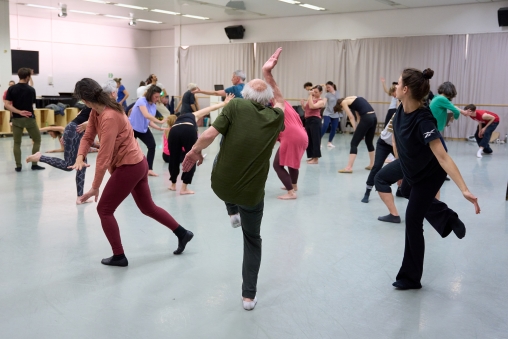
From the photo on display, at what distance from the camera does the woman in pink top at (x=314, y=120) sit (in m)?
8.81

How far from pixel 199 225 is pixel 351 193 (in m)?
2.35

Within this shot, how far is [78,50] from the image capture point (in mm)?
19047

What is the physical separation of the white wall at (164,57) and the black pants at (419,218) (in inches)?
707

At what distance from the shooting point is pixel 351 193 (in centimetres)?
644

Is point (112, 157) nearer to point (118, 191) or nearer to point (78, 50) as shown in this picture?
point (118, 191)

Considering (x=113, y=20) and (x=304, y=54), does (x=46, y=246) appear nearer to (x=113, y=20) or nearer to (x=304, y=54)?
(x=304, y=54)

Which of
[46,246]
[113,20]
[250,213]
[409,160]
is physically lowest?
[46,246]

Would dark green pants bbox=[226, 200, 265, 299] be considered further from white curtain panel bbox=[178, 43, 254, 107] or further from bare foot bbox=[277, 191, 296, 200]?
white curtain panel bbox=[178, 43, 254, 107]

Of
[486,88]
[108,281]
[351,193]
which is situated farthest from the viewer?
[486,88]

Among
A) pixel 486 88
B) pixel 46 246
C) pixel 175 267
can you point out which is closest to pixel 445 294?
pixel 175 267

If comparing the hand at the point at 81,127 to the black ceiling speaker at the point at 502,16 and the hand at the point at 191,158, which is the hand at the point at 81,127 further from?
the black ceiling speaker at the point at 502,16

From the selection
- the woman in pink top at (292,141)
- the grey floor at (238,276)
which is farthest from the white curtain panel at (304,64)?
the grey floor at (238,276)

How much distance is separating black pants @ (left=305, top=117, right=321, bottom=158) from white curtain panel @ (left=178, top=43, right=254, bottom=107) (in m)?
8.61

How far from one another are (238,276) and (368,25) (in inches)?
510
